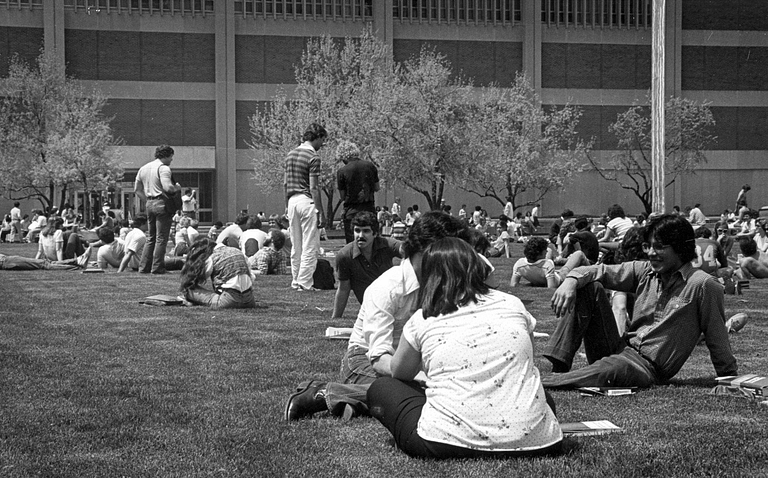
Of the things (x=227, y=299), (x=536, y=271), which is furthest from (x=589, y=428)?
(x=536, y=271)

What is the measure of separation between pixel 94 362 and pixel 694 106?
165 ft

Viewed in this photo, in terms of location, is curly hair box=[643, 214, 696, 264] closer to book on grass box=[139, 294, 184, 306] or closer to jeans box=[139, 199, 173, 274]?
book on grass box=[139, 294, 184, 306]

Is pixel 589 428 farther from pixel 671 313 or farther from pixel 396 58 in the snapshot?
pixel 396 58

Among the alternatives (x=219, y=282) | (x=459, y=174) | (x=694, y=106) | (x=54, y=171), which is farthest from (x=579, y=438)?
(x=694, y=106)

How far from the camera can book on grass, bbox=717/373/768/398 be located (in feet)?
19.7

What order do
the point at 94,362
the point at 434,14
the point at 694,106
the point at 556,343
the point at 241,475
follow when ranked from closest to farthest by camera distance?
the point at 241,475 → the point at 556,343 → the point at 94,362 → the point at 694,106 → the point at 434,14

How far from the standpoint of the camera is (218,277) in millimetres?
11500

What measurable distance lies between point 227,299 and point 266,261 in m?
5.53

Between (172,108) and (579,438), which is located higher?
(172,108)

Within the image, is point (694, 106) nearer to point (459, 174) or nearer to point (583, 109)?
point (583, 109)

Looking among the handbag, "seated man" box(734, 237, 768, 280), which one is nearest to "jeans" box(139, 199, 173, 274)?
the handbag

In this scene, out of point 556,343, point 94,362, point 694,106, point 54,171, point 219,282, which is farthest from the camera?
point 694,106

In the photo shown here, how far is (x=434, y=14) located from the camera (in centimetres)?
5866

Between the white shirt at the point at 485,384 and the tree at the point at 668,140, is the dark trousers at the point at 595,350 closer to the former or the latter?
the white shirt at the point at 485,384
